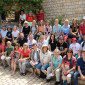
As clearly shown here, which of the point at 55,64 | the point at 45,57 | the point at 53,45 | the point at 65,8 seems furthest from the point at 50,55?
the point at 65,8

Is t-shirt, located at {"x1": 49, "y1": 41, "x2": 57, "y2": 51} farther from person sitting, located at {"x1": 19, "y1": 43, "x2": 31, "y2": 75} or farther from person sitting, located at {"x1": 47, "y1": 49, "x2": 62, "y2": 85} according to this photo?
person sitting, located at {"x1": 47, "y1": 49, "x2": 62, "y2": 85}

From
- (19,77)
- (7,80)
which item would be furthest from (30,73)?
(7,80)

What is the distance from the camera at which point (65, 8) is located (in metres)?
11.1

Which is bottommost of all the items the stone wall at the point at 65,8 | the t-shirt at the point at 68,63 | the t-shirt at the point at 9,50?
the t-shirt at the point at 68,63

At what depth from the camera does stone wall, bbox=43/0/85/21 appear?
34.8 ft

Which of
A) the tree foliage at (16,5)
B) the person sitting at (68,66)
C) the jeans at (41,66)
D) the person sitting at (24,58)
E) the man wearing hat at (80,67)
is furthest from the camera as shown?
the tree foliage at (16,5)

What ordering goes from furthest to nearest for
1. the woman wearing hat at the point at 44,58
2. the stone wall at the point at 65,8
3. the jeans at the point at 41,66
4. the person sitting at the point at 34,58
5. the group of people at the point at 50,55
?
the stone wall at the point at 65,8, the person sitting at the point at 34,58, the woman wearing hat at the point at 44,58, the jeans at the point at 41,66, the group of people at the point at 50,55

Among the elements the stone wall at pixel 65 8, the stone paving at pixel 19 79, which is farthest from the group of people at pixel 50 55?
the stone wall at pixel 65 8

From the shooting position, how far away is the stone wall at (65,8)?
1060 cm

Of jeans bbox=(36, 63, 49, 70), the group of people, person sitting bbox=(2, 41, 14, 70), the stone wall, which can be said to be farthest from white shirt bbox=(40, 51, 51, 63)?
the stone wall

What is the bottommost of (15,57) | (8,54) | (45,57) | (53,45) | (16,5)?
(15,57)

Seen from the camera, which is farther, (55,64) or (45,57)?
(45,57)

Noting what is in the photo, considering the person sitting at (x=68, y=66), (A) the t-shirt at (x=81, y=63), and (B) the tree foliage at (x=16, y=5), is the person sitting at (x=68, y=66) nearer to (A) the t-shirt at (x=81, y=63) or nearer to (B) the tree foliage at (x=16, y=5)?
(A) the t-shirt at (x=81, y=63)

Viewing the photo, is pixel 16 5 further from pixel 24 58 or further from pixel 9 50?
pixel 24 58
